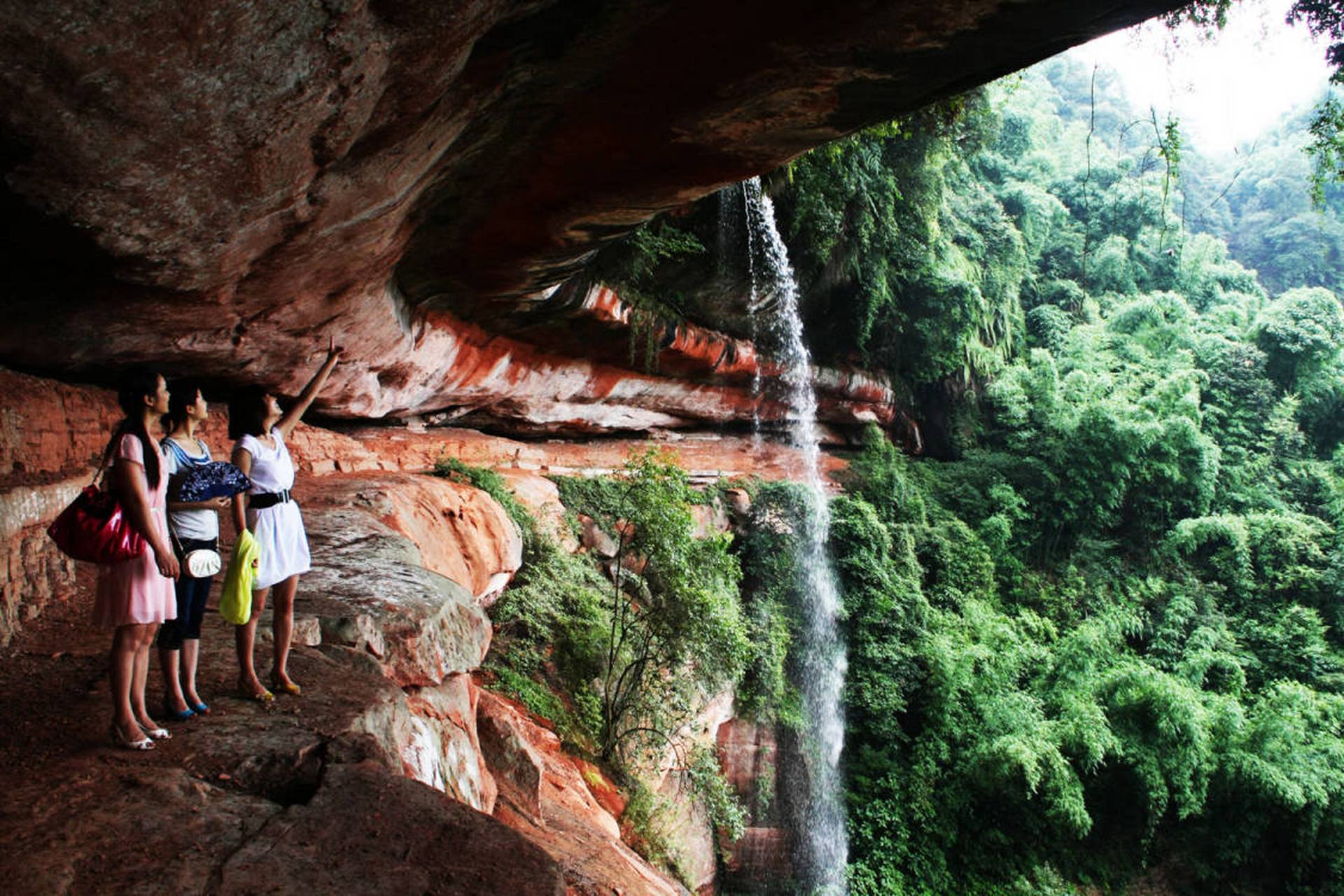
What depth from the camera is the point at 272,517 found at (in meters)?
2.76

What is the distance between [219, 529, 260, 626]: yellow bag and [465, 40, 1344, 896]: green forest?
4401 millimetres

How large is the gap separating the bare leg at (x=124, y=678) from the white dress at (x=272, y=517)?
49 cm

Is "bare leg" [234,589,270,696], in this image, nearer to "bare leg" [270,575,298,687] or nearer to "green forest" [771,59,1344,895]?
"bare leg" [270,575,298,687]

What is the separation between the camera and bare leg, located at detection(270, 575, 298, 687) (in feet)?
9.09

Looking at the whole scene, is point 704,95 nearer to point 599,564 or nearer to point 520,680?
point 520,680

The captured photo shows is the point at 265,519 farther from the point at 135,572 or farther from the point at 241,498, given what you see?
the point at 135,572

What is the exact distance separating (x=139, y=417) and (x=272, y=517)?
0.60 m

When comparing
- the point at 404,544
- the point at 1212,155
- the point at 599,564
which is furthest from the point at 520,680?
the point at 1212,155

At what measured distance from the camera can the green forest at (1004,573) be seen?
8.00 m

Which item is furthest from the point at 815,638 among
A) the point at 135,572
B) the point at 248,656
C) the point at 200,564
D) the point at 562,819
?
the point at 135,572

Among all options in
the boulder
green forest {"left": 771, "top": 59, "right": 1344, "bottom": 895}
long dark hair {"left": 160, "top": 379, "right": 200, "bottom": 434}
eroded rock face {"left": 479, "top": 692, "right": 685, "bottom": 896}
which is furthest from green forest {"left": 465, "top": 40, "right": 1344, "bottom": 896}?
long dark hair {"left": 160, "top": 379, "right": 200, "bottom": 434}

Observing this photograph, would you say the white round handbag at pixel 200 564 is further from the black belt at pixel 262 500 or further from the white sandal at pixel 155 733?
the white sandal at pixel 155 733

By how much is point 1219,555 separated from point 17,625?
58.9ft

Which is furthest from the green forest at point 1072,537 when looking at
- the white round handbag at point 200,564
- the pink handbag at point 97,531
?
the pink handbag at point 97,531
